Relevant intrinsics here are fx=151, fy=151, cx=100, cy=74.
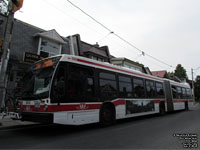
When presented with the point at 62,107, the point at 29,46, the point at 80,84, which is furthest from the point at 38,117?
the point at 29,46

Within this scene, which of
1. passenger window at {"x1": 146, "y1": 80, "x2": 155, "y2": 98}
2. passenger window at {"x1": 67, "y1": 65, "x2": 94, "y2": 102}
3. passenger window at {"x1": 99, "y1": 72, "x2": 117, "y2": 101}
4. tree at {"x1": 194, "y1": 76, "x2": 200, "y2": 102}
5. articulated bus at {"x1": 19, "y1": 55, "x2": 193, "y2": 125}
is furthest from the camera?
tree at {"x1": 194, "y1": 76, "x2": 200, "y2": 102}

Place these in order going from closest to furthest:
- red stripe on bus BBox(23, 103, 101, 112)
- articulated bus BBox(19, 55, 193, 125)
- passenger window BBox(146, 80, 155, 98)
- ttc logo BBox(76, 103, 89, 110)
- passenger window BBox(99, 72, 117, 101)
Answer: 1. red stripe on bus BBox(23, 103, 101, 112)
2. articulated bus BBox(19, 55, 193, 125)
3. ttc logo BBox(76, 103, 89, 110)
4. passenger window BBox(99, 72, 117, 101)
5. passenger window BBox(146, 80, 155, 98)

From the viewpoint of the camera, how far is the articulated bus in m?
5.14

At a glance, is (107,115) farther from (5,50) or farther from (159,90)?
(159,90)

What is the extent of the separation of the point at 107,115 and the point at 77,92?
84.7 inches

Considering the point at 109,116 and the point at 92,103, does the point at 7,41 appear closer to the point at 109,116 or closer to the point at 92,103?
the point at 92,103

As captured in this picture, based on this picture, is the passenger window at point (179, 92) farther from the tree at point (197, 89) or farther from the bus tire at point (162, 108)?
the tree at point (197, 89)

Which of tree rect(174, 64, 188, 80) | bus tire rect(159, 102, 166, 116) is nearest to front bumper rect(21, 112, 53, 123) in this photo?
bus tire rect(159, 102, 166, 116)

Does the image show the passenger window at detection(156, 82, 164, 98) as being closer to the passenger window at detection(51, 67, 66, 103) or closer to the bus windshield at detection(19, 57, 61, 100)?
the passenger window at detection(51, 67, 66, 103)

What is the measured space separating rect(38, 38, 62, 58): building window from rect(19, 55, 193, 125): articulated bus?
8.39 metres

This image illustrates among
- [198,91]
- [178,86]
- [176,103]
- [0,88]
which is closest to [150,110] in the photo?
[176,103]

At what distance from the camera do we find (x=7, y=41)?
7.00 m

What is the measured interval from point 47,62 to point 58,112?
201 centimetres

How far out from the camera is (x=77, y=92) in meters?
5.80
